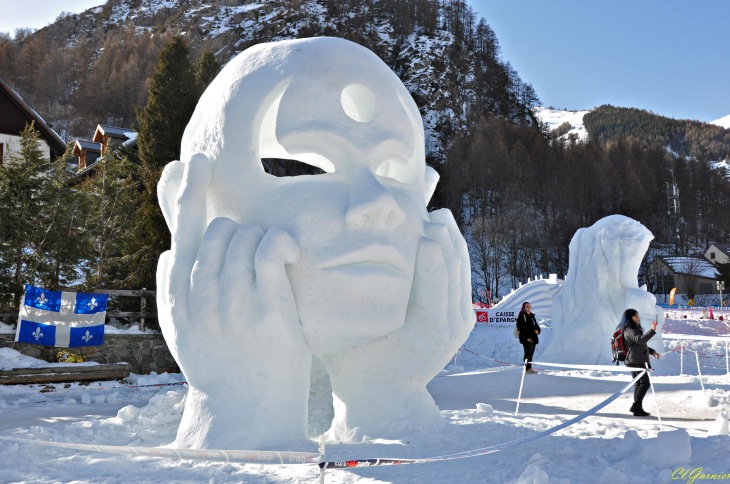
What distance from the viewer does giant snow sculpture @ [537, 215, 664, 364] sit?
40.1ft

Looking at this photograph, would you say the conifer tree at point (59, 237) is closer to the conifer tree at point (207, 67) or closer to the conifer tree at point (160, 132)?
the conifer tree at point (160, 132)

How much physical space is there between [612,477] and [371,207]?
3.07m

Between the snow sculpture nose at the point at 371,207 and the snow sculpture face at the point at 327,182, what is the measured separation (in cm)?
1

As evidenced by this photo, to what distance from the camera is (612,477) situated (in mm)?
3816

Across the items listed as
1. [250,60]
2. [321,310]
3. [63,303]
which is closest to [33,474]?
[321,310]

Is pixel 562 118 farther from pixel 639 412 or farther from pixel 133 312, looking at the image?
pixel 639 412

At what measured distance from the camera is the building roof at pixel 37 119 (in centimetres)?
2339

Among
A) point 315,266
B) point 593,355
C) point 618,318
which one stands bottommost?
point 593,355

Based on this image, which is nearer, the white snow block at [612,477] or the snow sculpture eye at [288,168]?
the white snow block at [612,477]

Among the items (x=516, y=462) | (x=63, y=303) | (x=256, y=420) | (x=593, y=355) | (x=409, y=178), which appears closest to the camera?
(x=516, y=462)

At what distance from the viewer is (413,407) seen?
5793 mm

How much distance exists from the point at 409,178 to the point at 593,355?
8.21 metres

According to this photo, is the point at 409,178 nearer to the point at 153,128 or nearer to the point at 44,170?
the point at 44,170

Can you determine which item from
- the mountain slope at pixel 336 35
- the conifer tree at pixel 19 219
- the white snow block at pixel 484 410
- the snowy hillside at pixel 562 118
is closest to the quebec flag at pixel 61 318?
the conifer tree at pixel 19 219
